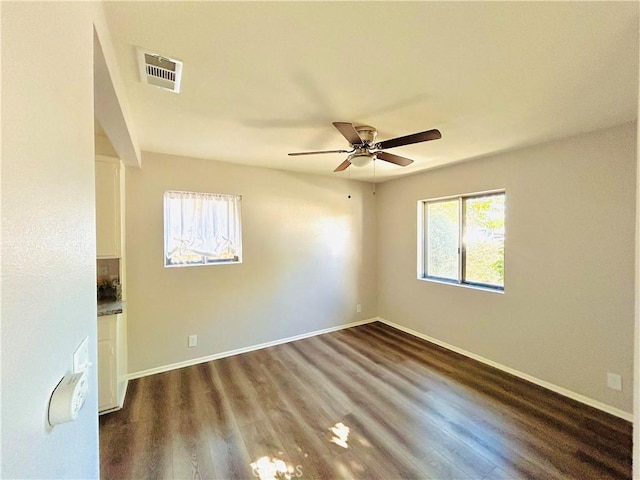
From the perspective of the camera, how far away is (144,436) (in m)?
2.04

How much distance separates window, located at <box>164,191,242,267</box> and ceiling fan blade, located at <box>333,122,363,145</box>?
1.92 meters

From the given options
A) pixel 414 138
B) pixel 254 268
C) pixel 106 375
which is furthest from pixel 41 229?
pixel 254 268

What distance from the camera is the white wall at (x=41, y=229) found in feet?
1.35

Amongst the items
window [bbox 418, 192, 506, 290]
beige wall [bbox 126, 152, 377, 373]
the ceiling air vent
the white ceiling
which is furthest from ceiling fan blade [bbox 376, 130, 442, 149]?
beige wall [bbox 126, 152, 377, 373]

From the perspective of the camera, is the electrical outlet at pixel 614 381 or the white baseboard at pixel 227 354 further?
the white baseboard at pixel 227 354

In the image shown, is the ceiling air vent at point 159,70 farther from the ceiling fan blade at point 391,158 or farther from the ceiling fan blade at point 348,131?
the ceiling fan blade at point 391,158

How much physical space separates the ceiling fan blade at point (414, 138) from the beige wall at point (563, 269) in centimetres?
162

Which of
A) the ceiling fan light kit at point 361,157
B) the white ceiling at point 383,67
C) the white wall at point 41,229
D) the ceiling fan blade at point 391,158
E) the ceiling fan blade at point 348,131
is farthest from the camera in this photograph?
the ceiling fan blade at point 391,158

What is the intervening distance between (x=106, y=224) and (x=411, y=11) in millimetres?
2821

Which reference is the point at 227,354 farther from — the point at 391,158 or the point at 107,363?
the point at 391,158

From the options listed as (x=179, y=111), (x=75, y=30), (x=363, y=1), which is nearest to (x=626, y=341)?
(x=363, y=1)

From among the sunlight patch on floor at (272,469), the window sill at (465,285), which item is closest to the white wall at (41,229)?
the sunlight patch on floor at (272,469)

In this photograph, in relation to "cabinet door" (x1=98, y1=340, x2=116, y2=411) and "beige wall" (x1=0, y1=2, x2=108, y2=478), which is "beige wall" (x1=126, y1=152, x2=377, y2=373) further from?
"beige wall" (x1=0, y1=2, x2=108, y2=478)

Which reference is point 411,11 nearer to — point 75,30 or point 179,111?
point 75,30
